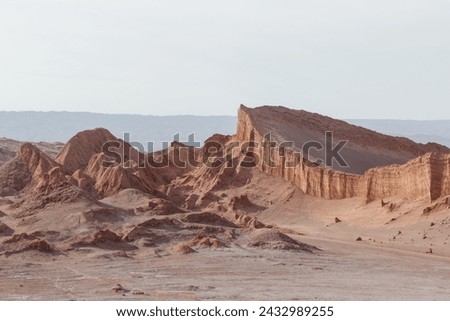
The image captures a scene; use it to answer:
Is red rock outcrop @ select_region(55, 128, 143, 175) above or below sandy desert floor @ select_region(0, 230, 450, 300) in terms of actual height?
above

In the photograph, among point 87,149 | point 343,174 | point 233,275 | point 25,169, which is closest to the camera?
point 233,275

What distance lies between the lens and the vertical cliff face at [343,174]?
3762 centimetres

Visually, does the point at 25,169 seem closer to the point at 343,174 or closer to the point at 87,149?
the point at 87,149

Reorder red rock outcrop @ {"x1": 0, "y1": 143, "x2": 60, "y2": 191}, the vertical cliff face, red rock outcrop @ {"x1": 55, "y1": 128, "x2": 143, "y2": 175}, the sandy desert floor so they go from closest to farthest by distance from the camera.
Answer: the sandy desert floor < the vertical cliff face < red rock outcrop @ {"x1": 0, "y1": 143, "x2": 60, "y2": 191} < red rock outcrop @ {"x1": 55, "y1": 128, "x2": 143, "y2": 175}

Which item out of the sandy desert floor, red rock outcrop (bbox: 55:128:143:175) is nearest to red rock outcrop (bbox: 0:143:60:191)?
red rock outcrop (bbox: 55:128:143:175)

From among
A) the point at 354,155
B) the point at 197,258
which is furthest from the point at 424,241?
the point at 354,155

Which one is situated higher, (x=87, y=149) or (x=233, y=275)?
Result: (x=87, y=149)

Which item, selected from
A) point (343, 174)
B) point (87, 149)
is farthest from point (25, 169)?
point (343, 174)

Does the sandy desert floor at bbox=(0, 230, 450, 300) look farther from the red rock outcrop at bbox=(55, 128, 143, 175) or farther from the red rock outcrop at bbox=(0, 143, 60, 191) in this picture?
the red rock outcrop at bbox=(55, 128, 143, 175)

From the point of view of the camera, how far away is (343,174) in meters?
45.2

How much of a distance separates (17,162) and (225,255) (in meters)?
28.9

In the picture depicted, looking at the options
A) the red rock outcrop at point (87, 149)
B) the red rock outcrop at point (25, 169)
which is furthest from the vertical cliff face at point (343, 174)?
the red rock outcrop at point (25, 169)

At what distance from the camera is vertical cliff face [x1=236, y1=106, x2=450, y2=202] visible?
3762cm

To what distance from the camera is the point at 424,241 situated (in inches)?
1329
